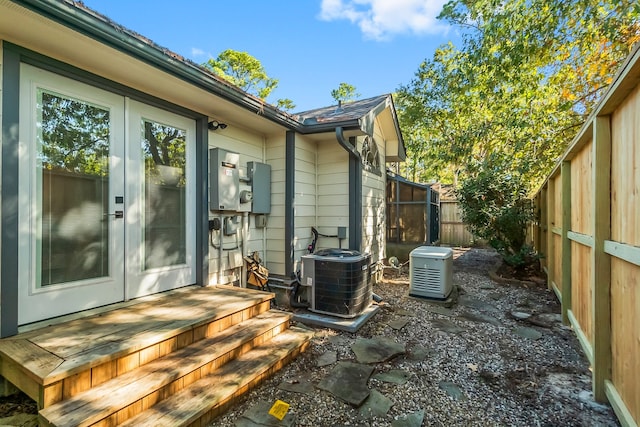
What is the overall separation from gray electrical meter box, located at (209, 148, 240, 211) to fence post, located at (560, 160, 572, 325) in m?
4.20

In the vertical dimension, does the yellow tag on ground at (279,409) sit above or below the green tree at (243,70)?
below

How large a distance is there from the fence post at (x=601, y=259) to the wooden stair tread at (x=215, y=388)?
2.30 m

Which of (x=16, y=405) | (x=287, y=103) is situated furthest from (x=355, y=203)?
(x=287, y=103)

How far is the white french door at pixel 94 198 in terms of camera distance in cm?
225

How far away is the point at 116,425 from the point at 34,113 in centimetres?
236

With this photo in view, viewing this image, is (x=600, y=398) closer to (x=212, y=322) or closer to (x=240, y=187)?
(x=212, y=322)

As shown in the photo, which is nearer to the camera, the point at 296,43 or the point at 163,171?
the point at 163,171

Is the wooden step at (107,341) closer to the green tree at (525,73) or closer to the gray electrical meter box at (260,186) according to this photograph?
the gray electrical meter box at (260,186)

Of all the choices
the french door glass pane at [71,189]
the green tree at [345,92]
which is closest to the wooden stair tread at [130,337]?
the french door glass pane at [71,189]

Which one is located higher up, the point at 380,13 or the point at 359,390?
the point at 380,13

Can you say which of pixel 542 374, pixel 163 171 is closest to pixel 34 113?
pixel 163 171

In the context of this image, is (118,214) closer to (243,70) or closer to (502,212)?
(502,212)

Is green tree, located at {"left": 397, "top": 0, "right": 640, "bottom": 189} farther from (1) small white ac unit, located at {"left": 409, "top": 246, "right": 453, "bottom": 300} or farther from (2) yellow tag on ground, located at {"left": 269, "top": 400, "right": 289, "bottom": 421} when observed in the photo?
(2) yellow tag on ground, located at {"left": 269, "top": 400, "right": 289, "bottom": 421}

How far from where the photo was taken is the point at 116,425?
5.26 feet
